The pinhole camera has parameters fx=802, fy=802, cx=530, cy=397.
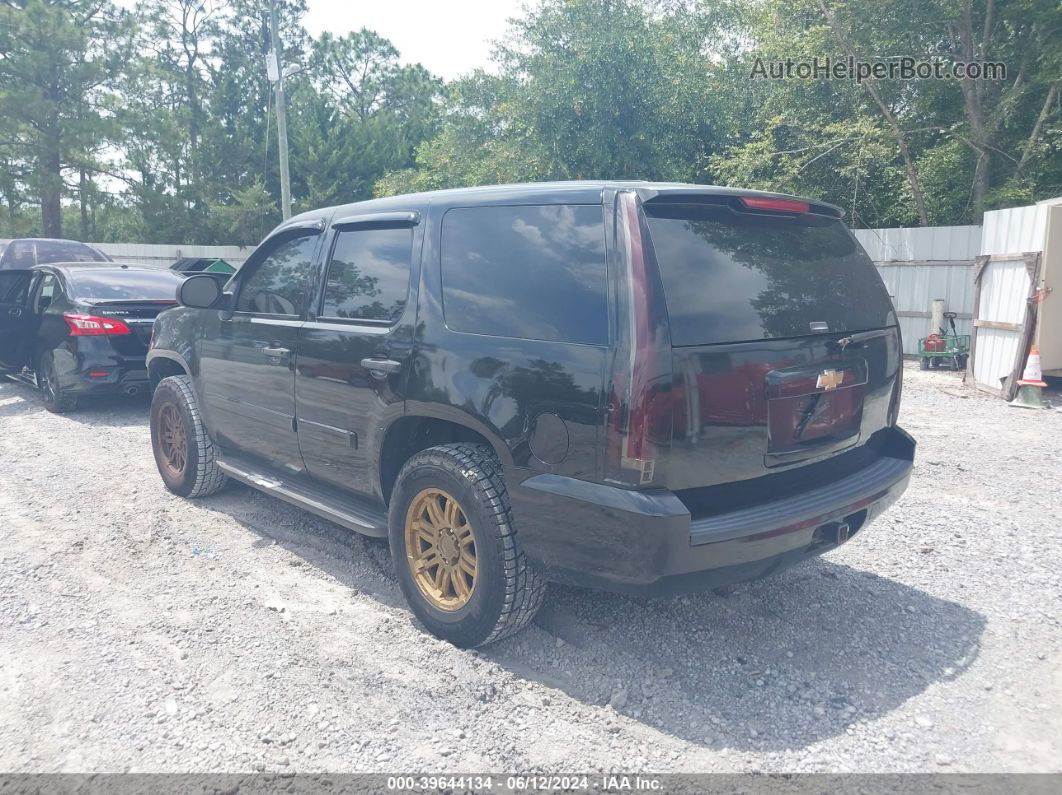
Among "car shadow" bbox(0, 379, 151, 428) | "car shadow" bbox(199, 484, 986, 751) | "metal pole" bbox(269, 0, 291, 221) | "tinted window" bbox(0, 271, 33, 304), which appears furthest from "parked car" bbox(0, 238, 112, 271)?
"car shadow" bbox(199, 484, 986, 751)

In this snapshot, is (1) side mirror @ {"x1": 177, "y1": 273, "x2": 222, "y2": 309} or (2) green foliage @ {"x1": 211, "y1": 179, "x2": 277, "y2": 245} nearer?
(1) side mirror @ {"x1": 177, "y1": 273, "x2": 222, "y2": 309}

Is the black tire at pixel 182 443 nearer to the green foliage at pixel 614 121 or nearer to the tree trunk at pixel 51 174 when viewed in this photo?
the green foliage at pixel 614 121

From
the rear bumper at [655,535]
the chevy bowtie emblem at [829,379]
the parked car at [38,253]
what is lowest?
the rear bumper at [655,535]

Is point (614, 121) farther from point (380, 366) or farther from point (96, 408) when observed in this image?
point (380, 366)

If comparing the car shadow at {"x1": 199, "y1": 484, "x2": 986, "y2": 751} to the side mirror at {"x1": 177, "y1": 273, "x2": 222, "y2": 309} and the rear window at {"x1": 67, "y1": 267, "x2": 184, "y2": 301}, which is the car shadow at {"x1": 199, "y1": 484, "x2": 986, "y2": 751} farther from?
the rear window at {"x1": 67, "y1": 267, "x2": 184, "y2": 301}

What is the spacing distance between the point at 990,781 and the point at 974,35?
17501 millimetres

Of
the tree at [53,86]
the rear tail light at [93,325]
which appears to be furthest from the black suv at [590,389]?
the tree at [53,86]

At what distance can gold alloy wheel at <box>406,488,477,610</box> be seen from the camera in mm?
3447

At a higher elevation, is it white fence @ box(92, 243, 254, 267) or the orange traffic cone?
white fence @ box(92, 243, 254, 267)

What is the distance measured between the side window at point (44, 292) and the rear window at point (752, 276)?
806 cm

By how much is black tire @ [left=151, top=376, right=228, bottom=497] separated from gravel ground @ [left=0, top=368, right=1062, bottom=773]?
Answer: 345mm

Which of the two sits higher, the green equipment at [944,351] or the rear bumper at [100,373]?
the green equipment at [944,351]

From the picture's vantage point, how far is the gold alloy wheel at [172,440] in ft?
18.3

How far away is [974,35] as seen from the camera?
52.6 ft
